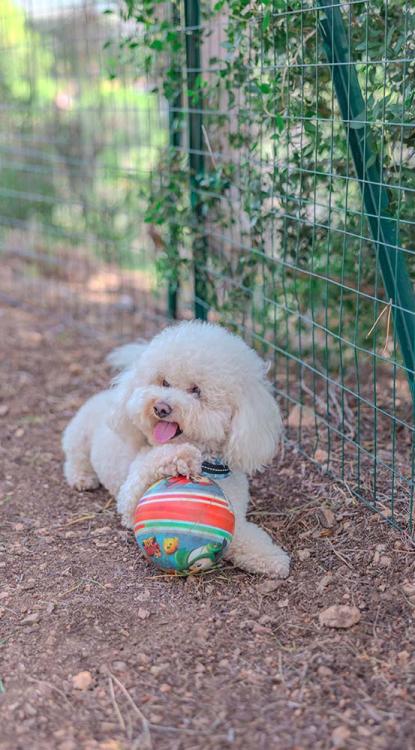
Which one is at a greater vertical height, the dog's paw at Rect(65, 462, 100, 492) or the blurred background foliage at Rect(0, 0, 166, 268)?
the blurred background foliage at Rect(0, 0, 166, 268)

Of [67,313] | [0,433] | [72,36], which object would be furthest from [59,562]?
[72,36]

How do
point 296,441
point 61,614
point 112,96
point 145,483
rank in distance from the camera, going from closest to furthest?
point 61,614
point 145,483
point 296,441
point 112,96

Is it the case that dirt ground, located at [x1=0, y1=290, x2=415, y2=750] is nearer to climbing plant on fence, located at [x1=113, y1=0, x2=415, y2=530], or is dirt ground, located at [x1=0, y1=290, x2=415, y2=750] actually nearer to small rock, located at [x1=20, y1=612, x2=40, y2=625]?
small rock, located at [x1=20, y1=612, x2=40, y2=625]

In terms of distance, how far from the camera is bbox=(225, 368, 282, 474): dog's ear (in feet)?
9.11

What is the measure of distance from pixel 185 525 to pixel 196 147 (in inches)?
→ 88.6

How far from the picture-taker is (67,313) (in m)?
6.20

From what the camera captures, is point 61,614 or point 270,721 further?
point 61,614

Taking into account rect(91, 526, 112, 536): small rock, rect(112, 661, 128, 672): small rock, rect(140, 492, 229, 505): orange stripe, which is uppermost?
rect(140, 492, 229, 505): orange stripe

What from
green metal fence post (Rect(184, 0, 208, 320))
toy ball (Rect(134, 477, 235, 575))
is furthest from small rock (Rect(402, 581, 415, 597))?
green metal fence post (Rect(184, 0, 208, 320))

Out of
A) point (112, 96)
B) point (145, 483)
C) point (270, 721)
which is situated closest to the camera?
point (270, 721)

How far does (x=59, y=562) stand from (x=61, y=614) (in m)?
0.36

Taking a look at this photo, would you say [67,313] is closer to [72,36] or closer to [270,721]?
[72,36]

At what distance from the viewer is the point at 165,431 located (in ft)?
9.29

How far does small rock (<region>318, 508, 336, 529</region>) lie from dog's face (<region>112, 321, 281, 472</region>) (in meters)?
0.41
